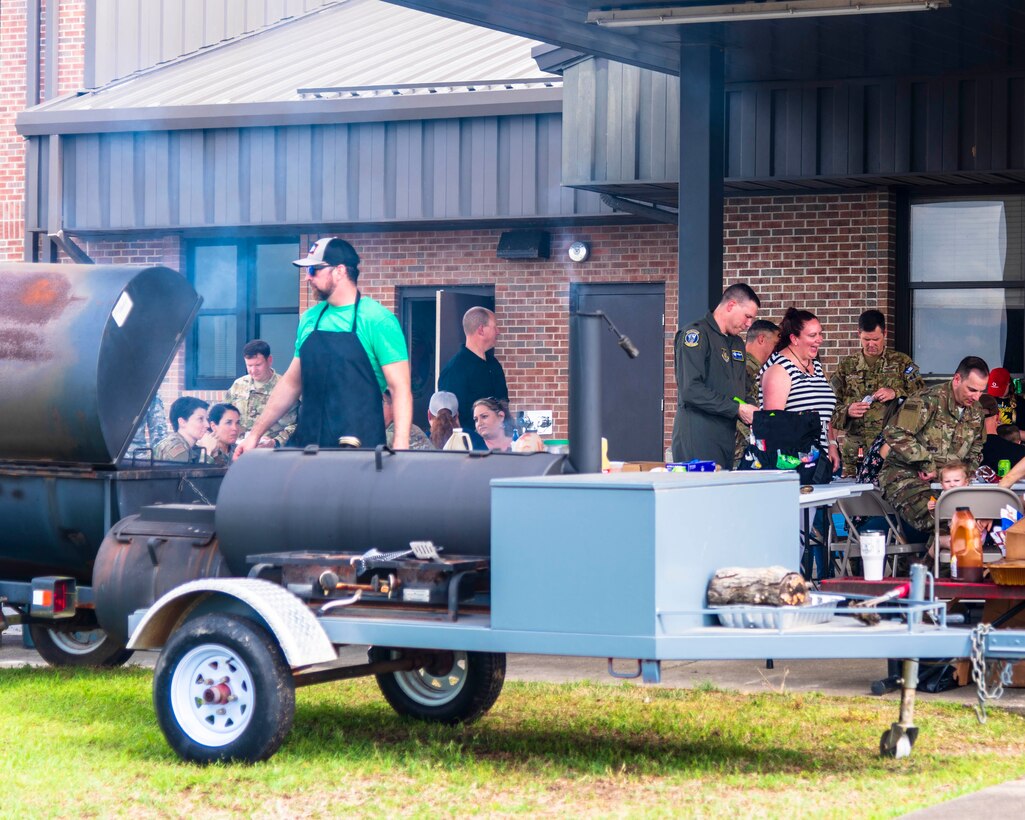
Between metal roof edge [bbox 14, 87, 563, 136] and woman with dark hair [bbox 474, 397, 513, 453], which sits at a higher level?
metal roof edge [bbox 14, 87, 563, 136]

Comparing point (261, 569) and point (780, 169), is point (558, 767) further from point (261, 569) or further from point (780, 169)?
point (780, 169)

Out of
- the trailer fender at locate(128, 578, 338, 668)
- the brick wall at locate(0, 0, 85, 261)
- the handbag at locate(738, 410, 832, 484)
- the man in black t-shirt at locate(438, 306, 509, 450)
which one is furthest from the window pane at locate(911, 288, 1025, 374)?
the brick wall at locate(0, 0, 85, 261)

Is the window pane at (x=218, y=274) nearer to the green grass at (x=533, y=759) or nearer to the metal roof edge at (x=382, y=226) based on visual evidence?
the metal roof edge at (x=382, y=226)

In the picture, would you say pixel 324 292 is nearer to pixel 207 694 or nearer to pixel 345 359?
pixel 345 359

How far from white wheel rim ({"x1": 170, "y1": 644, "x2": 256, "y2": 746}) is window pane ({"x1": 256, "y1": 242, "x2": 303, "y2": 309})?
1068cm

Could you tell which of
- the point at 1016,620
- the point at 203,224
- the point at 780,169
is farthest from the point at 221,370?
the point at 1016,620

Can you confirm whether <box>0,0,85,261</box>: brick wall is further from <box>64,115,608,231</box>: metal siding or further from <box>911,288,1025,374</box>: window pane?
<box>911,288,1025,374</box>: window pane

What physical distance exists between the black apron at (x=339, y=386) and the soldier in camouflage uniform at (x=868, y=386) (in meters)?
4.90

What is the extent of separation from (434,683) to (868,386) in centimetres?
528

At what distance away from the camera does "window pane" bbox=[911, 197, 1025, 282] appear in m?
13.1

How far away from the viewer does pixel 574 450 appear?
6395mm

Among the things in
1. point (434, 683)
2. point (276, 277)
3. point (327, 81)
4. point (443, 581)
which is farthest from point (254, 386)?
point (443, 581)

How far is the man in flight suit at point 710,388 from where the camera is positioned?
9.27 m

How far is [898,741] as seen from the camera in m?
6.21
